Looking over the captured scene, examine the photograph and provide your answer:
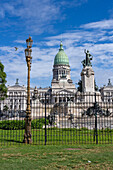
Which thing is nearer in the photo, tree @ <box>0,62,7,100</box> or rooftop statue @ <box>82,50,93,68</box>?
tree @ <box>0,62,7,100</box>

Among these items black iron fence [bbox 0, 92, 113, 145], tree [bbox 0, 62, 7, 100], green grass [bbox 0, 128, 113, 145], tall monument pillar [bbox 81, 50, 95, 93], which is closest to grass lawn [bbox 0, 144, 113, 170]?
black iron fence [bbox 0, 92, 113, 145]

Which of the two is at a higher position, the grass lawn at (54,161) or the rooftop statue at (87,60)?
the rooftop statue at (87,60)

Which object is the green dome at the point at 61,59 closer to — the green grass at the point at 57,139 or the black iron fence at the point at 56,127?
the black iron fence at the point at 56,127

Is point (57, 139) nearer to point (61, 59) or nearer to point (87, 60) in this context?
point (87, 60)

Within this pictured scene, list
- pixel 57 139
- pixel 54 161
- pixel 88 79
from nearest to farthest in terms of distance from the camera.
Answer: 1. pixel 54 161
2. pixel 57 139
3. pixel 88 79

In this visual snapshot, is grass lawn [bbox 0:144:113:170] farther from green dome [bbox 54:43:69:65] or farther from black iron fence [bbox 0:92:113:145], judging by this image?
green dome [bbox 54:43:69:65]

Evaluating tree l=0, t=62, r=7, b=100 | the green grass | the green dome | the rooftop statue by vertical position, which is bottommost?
the green grass

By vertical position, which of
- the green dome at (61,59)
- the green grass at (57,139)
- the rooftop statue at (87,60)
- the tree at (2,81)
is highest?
the green dome at (61,59)

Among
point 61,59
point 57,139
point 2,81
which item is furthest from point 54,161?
point 61,59

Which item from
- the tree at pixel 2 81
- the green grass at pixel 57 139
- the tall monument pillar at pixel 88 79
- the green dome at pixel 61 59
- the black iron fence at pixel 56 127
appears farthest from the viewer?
the green dome at pixel 61 59

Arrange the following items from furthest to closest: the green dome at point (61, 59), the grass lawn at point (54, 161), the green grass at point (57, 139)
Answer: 1. the green dome at point (61, 59)
2. the green grass at point (57, 139)
3. the grass lawn at point (54, 161)

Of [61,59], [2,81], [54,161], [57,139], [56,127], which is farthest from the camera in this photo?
[61,59]

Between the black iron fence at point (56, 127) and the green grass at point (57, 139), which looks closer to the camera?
the green grass at point (57, 139)

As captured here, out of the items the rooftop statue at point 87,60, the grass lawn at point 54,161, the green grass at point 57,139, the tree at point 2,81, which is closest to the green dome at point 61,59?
the rooftop statue at point 87,60
